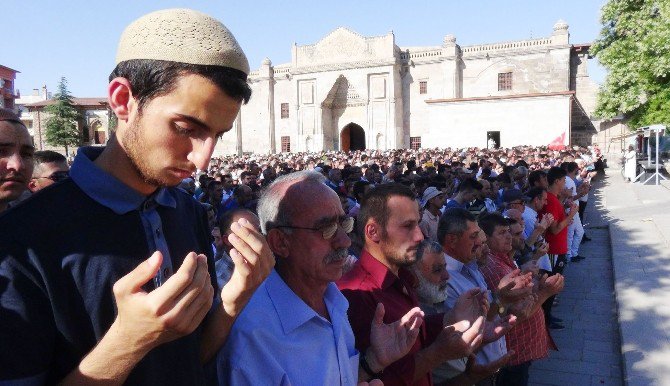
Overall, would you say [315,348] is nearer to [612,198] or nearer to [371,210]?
[371,210]

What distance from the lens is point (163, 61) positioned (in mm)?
1168

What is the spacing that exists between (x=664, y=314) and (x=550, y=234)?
155 centimetres

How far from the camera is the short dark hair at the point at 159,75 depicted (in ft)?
3.84

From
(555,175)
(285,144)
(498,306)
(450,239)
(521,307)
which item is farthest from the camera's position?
(285,144)

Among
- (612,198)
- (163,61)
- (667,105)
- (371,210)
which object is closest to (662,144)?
(667,105)

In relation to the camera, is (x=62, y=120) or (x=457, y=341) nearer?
(x=457, y=341)

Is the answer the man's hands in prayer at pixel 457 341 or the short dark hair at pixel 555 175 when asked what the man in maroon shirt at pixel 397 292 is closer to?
the man's hands in prayer at pixel 457 341

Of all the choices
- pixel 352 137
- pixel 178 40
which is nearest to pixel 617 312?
A: pixel 178 40

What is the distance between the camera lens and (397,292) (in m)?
2.48

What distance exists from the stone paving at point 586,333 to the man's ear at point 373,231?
2.94 meters

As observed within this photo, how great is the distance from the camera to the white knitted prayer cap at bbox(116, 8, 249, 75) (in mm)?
1176

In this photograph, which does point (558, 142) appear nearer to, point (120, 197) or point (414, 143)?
point (414, 143)

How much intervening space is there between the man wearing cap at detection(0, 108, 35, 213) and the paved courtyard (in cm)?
437

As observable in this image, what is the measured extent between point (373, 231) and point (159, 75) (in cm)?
166
